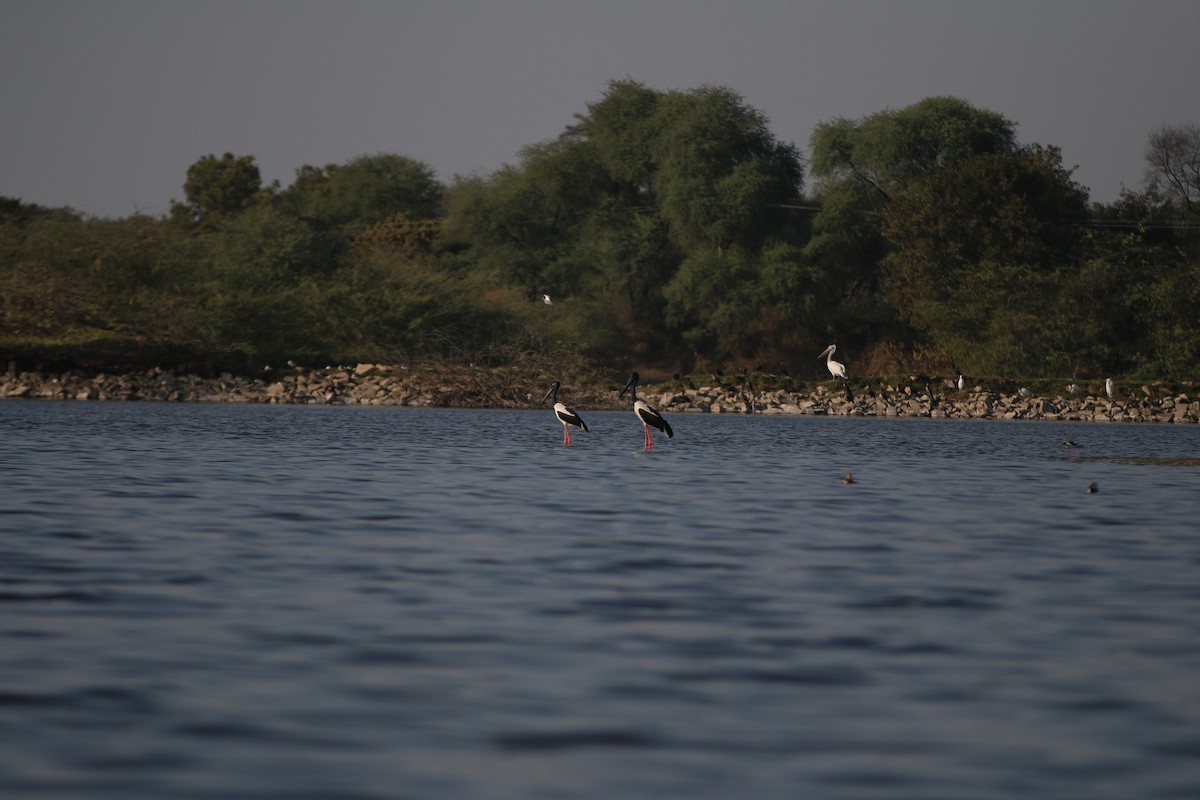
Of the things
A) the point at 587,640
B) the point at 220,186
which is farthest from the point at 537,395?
the point at 220,186

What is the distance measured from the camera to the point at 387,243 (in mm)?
69250

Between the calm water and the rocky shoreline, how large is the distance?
90.1 feet

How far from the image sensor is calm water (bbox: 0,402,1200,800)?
5.70 meters

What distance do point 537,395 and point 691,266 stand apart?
1748 cm

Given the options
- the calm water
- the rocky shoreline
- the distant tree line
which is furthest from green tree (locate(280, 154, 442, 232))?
the calm water

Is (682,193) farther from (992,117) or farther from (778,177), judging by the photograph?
(992,117)

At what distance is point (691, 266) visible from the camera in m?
62.2

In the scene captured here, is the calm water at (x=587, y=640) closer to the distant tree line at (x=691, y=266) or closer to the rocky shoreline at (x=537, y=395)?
the rocky shoreline at (x=537, y=395)

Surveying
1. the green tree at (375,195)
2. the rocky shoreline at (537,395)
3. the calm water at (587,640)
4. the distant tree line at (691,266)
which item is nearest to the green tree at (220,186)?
the green tree at (375,195)

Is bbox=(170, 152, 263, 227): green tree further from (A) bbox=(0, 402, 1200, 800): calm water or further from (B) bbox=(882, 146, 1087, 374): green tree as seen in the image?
(A) bbox=(0, 402, 1200, 800): calm water

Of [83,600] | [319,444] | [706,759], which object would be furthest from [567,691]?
[319,444]

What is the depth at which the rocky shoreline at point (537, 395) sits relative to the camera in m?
46.3

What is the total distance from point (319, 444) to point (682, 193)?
38427 millimetres

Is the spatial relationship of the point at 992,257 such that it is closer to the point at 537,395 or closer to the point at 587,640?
the point at 537,395
